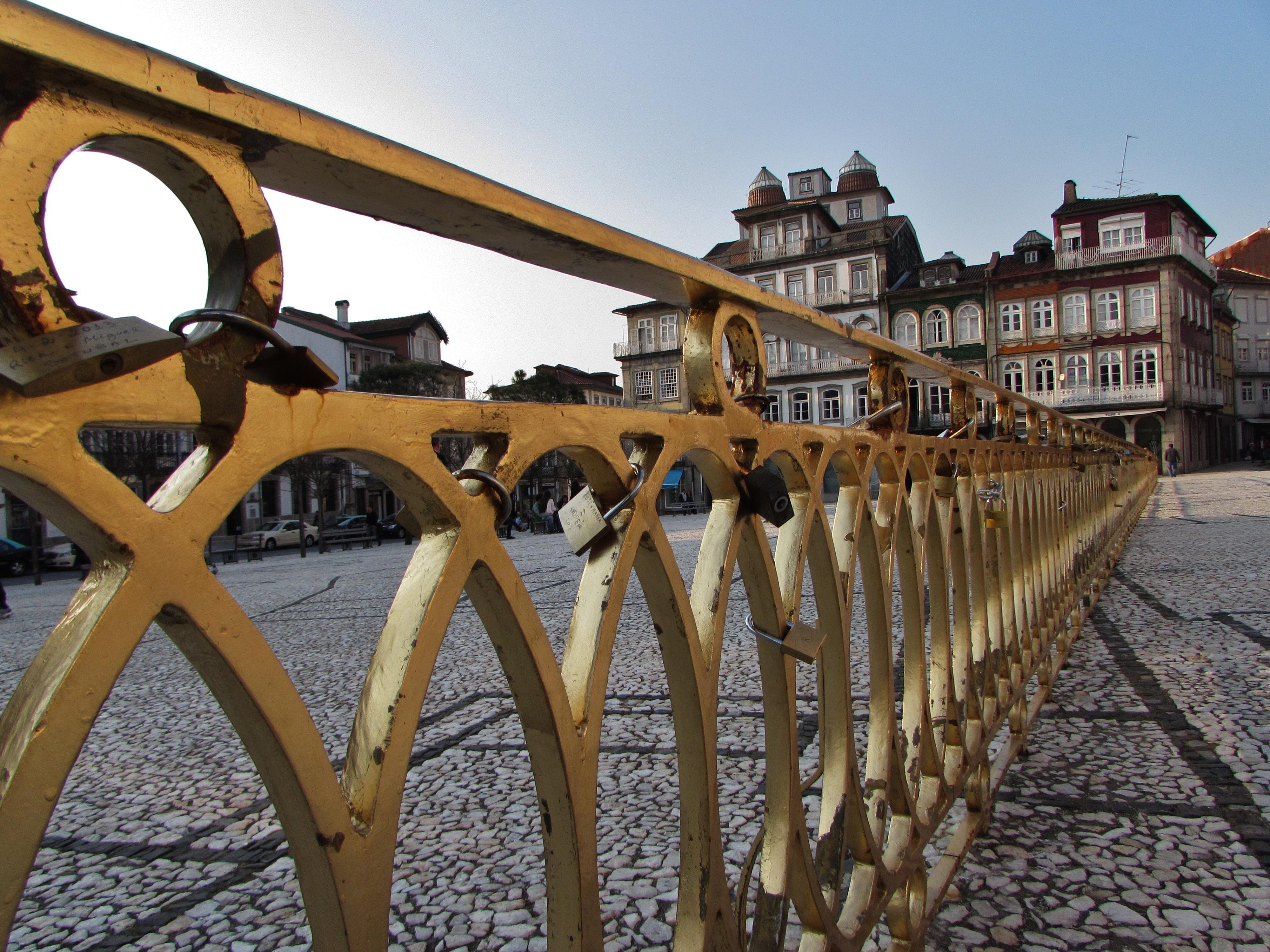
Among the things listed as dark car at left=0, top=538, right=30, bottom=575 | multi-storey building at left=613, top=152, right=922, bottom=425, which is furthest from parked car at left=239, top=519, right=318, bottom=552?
multi-storey building at left=613, top=152, right=922, bottom=425

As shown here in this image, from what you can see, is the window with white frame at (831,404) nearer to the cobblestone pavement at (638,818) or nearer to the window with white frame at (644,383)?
the window with white frame at (644,383)

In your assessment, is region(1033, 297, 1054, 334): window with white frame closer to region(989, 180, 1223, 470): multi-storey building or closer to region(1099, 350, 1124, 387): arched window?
region(989, 180, 1223, 470): multi-storey building

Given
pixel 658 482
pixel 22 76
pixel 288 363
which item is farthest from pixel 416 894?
pixel 22 76

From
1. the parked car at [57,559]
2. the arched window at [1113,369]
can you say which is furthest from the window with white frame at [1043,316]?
the parked car at [57,559]

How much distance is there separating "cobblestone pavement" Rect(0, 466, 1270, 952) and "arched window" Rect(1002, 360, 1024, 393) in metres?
35.2

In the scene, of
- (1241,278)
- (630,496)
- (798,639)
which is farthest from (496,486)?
(1241,278)

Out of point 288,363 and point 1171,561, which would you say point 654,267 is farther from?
point 1171,561

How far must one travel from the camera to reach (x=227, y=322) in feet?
1.66

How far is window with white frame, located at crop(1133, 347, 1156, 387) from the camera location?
117 feet

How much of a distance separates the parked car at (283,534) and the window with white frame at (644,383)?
2008 cm

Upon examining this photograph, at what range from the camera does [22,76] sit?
431 millimetres

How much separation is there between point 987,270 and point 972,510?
40.5m

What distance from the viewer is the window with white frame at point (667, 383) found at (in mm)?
42750

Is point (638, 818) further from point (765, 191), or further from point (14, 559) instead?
point (765, 191)
